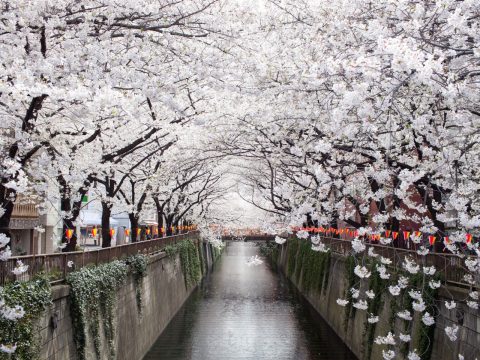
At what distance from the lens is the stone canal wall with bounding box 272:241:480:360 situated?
12195 mm

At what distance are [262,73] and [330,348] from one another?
15283 millimetres

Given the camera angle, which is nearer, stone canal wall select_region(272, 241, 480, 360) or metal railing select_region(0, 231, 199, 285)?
metal railing select_region(0, 231, 199, 285)

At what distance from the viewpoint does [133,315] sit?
2012 cm

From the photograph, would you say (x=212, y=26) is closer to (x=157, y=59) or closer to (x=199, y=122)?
(x=157, y=59)

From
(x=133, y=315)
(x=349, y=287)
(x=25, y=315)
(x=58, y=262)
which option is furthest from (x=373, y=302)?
(x=25, y=315)

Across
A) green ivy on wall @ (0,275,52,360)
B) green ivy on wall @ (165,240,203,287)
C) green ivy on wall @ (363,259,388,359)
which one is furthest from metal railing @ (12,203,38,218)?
green ivy on wall @ (0,275,52,360)

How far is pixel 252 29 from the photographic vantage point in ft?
36.1

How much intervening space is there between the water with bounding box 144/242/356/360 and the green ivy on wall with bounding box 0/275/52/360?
464 inches

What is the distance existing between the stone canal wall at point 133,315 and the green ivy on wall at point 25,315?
1.64ft

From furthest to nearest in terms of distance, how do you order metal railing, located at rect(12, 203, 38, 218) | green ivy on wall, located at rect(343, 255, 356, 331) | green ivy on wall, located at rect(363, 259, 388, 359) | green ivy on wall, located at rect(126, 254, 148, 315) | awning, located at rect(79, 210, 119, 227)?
awning, located at rect(79, 210, 119, 227) < metal railing, located at rect(12, 203, 38, 218) < green ivy on wall, located at rect(343, 255, 356, 331) < green ivy on wall, located at rect(126, 254, 148, 315) < green ivy on wall, located at rect(363, 259, 388, 359)

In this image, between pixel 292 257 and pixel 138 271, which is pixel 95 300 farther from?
pixel 292 257

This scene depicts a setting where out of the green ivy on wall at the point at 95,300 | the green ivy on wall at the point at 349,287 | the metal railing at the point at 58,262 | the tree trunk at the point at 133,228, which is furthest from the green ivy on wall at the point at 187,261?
the green ivy on wall at the point at 95,300

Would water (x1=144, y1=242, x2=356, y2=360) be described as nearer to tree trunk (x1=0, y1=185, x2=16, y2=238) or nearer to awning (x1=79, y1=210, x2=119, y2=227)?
awning (x1=79, y1=210, x2=119, y2=227)

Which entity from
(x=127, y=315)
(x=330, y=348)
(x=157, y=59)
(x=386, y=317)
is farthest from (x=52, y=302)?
(x=330, y=348)
